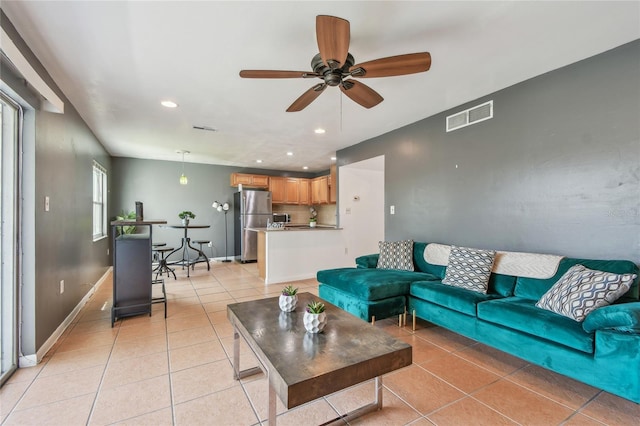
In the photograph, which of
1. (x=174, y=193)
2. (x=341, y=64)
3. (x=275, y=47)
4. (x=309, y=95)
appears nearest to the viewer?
(x=341, y=64)

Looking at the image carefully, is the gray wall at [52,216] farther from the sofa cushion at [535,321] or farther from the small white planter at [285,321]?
the sofa cushion at [535,321]

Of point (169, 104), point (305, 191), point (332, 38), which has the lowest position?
point (305, 191)

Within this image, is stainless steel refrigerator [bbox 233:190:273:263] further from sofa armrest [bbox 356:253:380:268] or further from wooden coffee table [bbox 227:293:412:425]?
wooden coffee table [bbox 227:293:412:425]

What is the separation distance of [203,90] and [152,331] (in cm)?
250

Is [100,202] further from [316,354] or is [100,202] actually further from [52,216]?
[316,354]

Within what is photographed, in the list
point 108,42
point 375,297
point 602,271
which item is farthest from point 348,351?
point 108,42

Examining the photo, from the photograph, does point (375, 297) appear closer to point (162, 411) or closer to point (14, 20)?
point (162, 411)

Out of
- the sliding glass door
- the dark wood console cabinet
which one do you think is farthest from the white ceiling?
the dark wood console cabinet

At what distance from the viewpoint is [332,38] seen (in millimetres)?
1562

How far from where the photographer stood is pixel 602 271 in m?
2.05

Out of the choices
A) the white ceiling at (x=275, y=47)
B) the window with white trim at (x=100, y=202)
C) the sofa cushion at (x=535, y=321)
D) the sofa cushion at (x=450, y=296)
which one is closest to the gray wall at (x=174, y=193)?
the window with white trim at (x=100, y=202)

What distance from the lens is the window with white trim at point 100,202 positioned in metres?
4.85

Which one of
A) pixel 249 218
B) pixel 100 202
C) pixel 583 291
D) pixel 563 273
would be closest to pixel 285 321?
pixel 583 291

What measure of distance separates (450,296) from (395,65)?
6.51 feet
